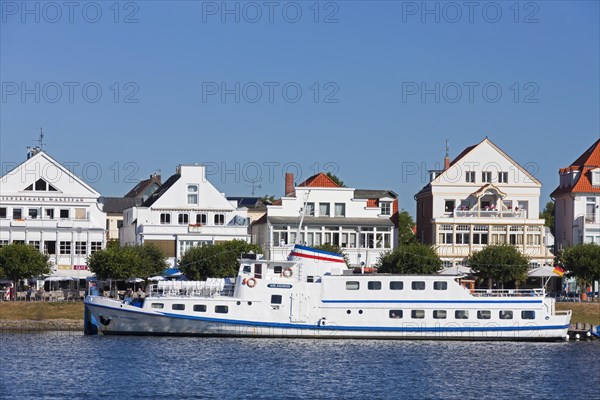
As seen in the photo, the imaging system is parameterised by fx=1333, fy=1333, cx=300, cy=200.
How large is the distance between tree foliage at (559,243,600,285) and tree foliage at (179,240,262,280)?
2420cm

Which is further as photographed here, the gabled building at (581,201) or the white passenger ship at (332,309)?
the gabled building at (581,201)

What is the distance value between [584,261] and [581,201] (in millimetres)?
12396

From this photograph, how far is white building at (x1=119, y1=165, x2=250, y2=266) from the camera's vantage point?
355ft

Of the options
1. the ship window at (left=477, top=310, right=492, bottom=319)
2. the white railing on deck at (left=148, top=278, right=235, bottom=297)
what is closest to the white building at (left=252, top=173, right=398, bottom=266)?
the white railing on deck at (left=148, top=278, right=235, bottom=297)

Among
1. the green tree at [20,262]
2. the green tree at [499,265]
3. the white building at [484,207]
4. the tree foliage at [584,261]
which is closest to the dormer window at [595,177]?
the white building at [484,207]

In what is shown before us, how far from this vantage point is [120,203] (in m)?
160

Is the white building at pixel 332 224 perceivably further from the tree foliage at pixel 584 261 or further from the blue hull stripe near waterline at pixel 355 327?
the blue hull stripe near waterline at pixel 355 327

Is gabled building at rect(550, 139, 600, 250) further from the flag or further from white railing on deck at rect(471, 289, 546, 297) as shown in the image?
white railing on deck at rect(471, 289, 546, 297)

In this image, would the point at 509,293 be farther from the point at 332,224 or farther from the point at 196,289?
the point at 332,224

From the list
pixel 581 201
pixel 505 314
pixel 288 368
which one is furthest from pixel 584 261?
pixel 288 368

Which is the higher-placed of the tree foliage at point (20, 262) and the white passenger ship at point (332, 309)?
the tree foliage at point (20, 262)

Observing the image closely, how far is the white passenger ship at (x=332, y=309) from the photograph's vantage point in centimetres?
8044

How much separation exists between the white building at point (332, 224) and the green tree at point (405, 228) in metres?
29.2

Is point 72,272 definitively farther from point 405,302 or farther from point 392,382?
point 392,382
